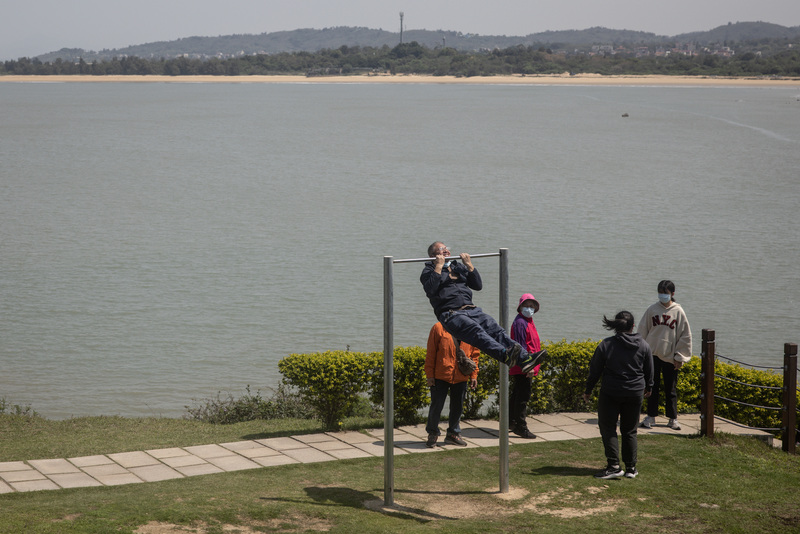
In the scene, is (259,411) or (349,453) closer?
(349,453)

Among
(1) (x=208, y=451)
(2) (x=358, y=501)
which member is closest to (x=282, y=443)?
(1) (x=208, y=451)

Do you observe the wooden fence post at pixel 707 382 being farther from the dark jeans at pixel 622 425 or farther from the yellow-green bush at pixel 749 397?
the dark jeans at pixel 622 425

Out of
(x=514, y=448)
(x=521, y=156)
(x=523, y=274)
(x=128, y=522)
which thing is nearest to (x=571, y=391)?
(x=514, y=448)

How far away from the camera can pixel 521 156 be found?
54.2m

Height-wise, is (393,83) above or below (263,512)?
above

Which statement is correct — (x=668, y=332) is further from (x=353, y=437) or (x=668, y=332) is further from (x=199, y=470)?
(x=199, y=470)

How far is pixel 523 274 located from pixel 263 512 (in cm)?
1740

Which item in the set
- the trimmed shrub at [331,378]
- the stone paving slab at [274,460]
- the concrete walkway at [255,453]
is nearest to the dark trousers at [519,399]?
the concrete walkway at [255,453]

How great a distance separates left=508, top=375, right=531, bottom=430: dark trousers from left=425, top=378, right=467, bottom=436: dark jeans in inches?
24.3

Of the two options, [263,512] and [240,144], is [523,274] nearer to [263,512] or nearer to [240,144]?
[263,512]

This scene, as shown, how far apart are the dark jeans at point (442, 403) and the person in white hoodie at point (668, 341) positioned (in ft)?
6.90

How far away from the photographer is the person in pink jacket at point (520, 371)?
855 cm

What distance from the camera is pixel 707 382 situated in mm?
8570

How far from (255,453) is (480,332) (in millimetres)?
2774
